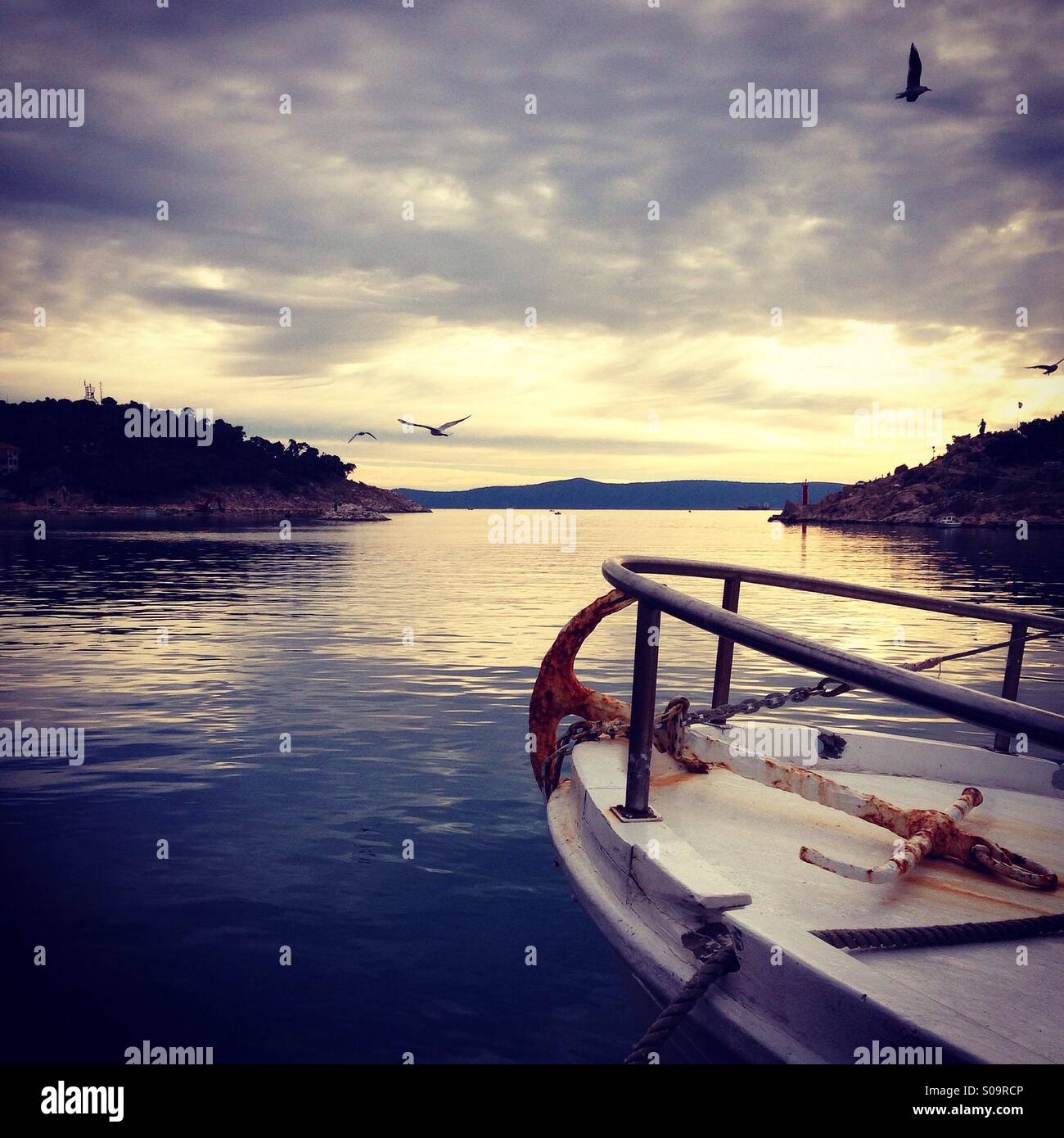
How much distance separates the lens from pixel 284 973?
4.48 m

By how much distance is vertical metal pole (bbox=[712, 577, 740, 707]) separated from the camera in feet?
15.5

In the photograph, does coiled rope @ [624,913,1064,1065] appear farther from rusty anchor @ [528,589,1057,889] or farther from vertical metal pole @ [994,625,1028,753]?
vertical metal pole @ [994,625,1028,753]

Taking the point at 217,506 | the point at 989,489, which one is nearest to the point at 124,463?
the point at 217,506

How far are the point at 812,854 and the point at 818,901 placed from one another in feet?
0.73

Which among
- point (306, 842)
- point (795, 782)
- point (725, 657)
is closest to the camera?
point (795, 782)

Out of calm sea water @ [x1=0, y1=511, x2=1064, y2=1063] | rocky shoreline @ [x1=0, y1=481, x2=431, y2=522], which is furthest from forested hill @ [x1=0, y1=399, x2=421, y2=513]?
calm sea water @ [x1=0, y1=511, x2=1064, y2=1063]

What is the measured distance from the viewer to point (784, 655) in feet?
7.43

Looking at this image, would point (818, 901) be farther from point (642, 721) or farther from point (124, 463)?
point (124, 463)

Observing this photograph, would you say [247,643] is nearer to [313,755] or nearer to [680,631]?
[313,755]

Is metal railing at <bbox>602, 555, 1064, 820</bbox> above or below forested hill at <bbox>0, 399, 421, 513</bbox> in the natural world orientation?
below

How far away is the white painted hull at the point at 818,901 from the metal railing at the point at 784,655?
410 millimetres

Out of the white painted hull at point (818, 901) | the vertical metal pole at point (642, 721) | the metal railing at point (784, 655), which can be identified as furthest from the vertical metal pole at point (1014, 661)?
the vertical metal pole at point (642, 721)

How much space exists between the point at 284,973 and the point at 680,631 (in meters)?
17.0
